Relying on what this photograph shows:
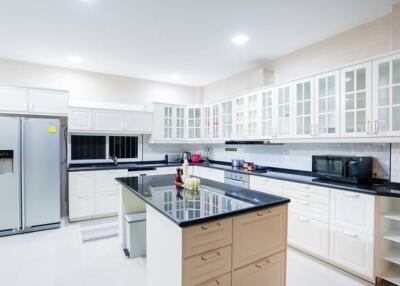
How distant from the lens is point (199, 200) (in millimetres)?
1973

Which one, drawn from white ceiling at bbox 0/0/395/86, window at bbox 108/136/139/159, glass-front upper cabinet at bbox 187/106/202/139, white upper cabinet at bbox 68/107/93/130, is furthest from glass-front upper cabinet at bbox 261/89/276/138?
white upper cabinet at bbox 68/107/93/130

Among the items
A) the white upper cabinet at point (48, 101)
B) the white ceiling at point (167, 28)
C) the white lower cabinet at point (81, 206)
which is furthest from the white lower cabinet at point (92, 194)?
the white ceiling at point (167, 28)

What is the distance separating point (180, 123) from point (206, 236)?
3974 mm

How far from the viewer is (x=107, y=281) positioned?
2305 millimetres

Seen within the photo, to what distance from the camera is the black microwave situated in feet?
8.36

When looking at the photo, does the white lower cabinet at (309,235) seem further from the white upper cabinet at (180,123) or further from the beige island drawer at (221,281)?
the white upper cabinet at (180,123)

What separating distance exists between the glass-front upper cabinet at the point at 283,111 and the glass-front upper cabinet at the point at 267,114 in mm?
93

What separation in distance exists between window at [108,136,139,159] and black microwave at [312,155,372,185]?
3.70 metres

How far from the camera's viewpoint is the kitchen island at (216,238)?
4.98ft

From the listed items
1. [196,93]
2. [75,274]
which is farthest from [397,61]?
[196,93]

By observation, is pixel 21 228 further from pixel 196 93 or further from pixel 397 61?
pixel 397 61

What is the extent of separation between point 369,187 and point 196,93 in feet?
14.5

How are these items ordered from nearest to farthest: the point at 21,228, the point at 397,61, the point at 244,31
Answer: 1. the point at 397,61
2. the point at 244,31
3. the point at 21,228

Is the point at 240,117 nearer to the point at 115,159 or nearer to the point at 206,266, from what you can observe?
the point at 115,159
